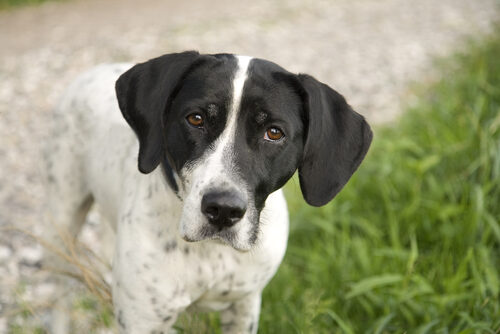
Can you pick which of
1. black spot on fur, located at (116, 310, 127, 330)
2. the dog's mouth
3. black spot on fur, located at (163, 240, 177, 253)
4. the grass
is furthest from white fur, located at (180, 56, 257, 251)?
the grass

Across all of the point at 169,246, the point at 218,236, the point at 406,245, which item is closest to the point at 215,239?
the point at 218,236

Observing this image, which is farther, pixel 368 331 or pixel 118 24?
pixel 118 24

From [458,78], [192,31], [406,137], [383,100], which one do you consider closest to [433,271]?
[406,137]

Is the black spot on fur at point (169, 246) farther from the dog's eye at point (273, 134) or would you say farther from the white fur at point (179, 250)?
the dog's eye at point (273, 134)

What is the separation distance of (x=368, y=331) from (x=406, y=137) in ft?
8.29

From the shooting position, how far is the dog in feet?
7.53

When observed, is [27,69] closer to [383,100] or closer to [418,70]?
[383,100]

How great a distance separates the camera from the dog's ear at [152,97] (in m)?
2.39

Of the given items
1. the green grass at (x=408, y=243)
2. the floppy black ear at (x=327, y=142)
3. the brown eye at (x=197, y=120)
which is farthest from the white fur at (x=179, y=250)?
the green grass at (x=408, y=243)

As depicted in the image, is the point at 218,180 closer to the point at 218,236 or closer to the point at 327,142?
the point at 218,236

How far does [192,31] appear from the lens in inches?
377

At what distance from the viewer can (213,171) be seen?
2232 mm

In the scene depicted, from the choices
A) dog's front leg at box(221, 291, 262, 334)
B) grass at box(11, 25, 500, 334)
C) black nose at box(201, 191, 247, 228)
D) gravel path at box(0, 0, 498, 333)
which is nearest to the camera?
black nose at box(201, 191, 247, 228)

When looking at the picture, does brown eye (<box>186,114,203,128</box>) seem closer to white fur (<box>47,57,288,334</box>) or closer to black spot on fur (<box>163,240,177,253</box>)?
white fur (<box>47,57,288,334</box>)
